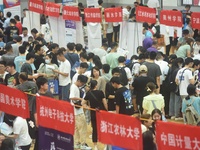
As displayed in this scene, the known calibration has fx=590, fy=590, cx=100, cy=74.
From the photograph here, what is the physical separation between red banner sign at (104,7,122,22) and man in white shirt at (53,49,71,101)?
4312mm

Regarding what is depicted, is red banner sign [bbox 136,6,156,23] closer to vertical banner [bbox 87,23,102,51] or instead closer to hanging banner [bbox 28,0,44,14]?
vertical banner [bbox 87,23,102,51]

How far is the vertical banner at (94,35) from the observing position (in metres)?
18.4

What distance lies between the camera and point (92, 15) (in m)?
18.0

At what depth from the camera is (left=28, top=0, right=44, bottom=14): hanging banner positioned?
19125 mm

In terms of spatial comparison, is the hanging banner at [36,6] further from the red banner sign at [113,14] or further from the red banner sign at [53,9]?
the red banner sign at [113,14]

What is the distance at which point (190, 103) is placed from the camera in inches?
445

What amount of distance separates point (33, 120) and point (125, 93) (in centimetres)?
187

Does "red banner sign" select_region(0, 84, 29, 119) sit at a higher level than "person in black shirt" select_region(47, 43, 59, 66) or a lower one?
lower

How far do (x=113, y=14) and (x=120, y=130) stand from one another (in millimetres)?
9685

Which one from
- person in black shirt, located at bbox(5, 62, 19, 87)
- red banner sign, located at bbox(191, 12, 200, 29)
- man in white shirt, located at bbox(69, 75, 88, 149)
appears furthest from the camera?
red banner sign, located at bbox(191, 12, 200, 29)

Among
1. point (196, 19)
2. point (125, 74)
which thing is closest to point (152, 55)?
point (125, 74)

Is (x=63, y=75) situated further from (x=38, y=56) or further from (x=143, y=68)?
(x=143, y=68)

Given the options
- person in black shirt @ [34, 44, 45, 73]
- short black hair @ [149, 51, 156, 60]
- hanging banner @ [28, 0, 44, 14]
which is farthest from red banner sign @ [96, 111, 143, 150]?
hanging banner @ [28, 0, 44, 14]

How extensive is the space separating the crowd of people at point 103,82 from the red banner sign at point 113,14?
1236mm
